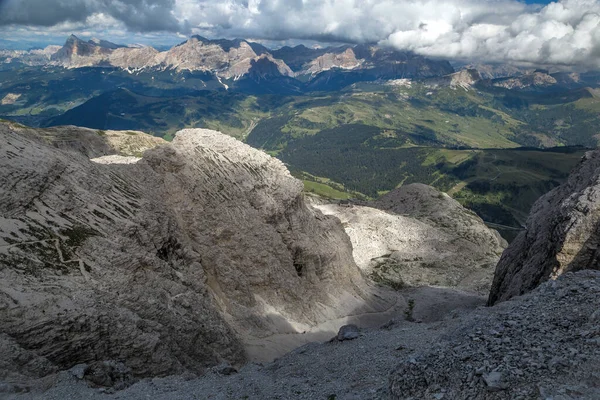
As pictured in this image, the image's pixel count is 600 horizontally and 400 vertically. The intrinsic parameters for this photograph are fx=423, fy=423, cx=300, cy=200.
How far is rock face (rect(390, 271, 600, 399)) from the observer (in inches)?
782

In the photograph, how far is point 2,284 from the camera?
34688 millimetres

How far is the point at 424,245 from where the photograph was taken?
418 ft

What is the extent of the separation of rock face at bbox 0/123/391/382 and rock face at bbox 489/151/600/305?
29.8 meters

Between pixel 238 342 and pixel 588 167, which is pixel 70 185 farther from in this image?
pixel 588 167

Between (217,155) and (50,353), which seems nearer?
(50,353)

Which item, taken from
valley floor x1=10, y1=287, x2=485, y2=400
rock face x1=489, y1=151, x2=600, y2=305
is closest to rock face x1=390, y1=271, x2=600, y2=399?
valley floor x1=10, y1=287, x2=485, y2=400

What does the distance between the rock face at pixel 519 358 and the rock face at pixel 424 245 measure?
256ft

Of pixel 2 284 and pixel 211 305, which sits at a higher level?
pixel 2 284

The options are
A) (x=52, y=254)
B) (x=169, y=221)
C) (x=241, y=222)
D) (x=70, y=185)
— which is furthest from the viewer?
(x=241, y=222)

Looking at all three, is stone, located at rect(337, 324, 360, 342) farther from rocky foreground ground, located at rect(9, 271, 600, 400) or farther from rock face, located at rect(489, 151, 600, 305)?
rock face, located at rect(489, 151, 600, 305)

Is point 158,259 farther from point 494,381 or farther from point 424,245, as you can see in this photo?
point 424,245

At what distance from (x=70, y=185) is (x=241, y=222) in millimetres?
27741

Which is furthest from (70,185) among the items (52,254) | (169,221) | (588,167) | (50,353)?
(588,167)

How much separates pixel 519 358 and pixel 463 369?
113 inches
